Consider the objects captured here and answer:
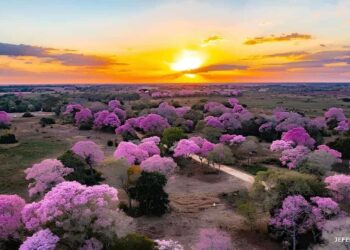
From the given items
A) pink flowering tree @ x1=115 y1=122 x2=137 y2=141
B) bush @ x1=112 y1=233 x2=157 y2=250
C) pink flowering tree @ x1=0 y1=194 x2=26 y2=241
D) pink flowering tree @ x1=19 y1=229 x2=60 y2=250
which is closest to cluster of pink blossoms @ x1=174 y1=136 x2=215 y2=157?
pink flowering tree @ x1=115 y1=122 x2=137 y2=141

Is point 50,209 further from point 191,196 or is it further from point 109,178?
point 109,178

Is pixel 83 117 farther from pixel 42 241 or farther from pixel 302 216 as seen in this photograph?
pixel 42 241

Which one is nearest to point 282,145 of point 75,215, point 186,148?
point 186,148

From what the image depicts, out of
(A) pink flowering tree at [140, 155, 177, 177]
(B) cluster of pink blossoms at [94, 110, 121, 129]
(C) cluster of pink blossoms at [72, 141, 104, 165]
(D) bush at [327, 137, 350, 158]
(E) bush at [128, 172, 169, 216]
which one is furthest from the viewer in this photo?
(B) cluster of pink blossoms at [94, 110, 121, 129]

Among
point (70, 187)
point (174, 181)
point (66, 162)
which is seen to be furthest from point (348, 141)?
point (70, 187)

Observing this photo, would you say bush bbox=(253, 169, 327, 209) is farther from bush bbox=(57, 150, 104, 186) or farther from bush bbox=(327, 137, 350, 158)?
bush bbox=(327, 137, 350, 158)

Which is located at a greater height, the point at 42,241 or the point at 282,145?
the point at 282,145

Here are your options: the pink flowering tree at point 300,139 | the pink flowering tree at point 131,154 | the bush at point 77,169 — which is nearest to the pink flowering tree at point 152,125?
the pink flowering tree at point 300,139
